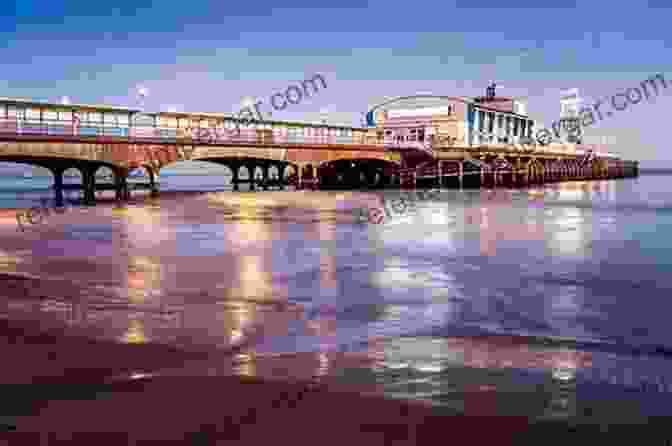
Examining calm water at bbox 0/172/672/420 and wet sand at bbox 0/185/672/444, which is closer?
wet sand at bbox 0/185/672/444

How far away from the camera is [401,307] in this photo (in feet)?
27.1

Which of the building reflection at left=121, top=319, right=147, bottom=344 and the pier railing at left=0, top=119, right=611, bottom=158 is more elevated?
the pier railing at left=0, top=119, right=611, bottom=158

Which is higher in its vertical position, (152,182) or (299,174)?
(299,174)

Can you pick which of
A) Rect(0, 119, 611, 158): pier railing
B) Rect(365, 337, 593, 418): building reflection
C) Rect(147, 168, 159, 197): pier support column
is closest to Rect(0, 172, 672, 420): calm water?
Rect(365, 337, 593, 418): building reflection

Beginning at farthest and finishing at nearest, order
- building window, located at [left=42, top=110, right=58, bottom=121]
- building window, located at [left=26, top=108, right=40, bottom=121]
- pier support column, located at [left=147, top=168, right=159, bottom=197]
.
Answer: pier support column, located at [left=147, top=168, right=159, bottom=197] → building window, located at [left=42, top=110, right=58, bottom=121] → building window, located at [left=26, top=108, right=40, bottom=121]

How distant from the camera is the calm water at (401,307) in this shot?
5145 mm

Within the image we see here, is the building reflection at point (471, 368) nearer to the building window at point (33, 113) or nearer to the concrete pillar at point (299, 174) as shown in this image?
the building window at point (33, 113)

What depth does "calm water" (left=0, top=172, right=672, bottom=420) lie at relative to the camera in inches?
203

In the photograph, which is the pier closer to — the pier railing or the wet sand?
the pier railing

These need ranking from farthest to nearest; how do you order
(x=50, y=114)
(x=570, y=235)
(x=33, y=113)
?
1. (x=50, y=114)
2. (x=33, y=113)
3. (x=570, y=235)

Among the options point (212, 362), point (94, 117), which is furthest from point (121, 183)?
point (212, 362)

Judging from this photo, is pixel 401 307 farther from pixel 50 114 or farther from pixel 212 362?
pixel 50 114

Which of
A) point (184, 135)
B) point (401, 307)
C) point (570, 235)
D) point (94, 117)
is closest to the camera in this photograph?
point (401, 307)

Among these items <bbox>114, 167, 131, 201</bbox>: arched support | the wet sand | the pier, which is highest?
the pier
